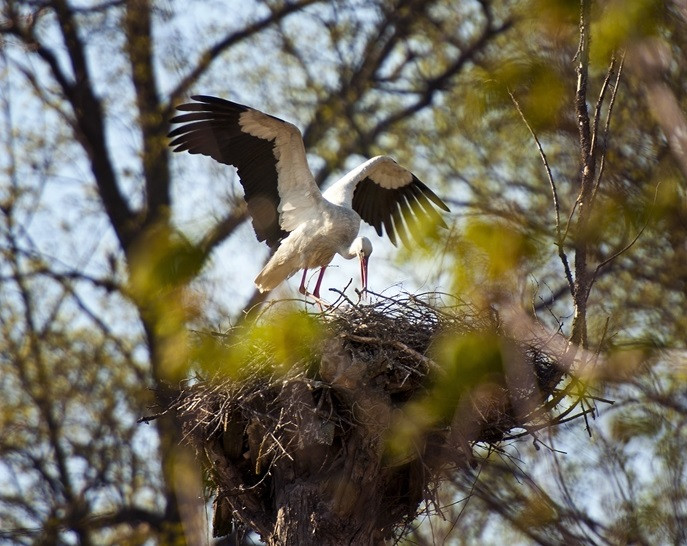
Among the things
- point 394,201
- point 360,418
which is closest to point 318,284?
point 394,201

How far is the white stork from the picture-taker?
8.03m

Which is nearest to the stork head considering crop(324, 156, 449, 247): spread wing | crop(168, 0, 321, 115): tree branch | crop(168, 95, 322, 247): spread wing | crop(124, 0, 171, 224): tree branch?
crop(168, 95, 322, 247): spread wing

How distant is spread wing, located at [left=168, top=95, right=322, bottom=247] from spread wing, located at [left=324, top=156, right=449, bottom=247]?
78 centimetres

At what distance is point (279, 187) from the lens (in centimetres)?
838

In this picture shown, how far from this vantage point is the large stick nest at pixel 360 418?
566 cm

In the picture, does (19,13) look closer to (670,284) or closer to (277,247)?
(277,247)

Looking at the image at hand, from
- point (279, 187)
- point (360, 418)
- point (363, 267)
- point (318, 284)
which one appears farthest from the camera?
point (318, 284)

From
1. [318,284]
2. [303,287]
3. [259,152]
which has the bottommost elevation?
[303,287]

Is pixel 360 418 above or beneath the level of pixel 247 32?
beneath

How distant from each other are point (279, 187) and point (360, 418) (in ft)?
10.1

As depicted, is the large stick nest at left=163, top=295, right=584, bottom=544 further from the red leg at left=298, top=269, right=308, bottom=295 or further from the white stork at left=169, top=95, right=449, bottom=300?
the red leg at left=298, top=269, right=308, bottom=295

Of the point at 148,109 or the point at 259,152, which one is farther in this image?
the point at 148,109

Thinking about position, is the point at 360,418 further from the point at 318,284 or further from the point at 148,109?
the point at 148,109

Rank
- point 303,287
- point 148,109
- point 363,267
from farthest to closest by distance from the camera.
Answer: point 148,109 < point 303,287 < point 363,267
